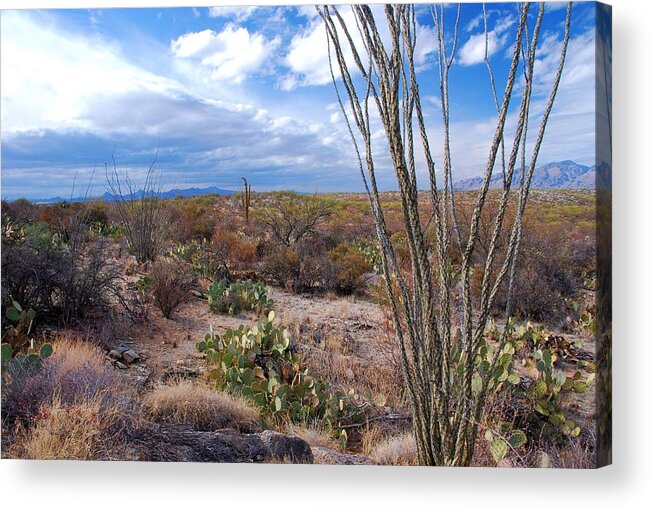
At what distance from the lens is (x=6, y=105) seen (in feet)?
12.4

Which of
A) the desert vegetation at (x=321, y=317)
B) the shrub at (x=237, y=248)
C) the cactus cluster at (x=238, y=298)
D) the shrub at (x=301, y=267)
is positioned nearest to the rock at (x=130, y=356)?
the desert vegetation at (x=321, y=317)

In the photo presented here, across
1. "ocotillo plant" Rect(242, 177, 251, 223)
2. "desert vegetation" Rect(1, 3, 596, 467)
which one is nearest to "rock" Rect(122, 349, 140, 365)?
"desert vegetation" Rect(1, 3, 596, 467)

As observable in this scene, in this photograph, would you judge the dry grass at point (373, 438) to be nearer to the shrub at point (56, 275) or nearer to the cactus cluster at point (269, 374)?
the cactus cluster at point (269, 374)

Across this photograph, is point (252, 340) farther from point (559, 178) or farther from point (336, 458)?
point (559, 178)

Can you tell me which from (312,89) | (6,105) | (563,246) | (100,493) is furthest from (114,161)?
(563,246)

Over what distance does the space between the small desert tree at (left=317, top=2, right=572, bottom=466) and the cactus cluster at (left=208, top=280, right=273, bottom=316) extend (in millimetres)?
1001

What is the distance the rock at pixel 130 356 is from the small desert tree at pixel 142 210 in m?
0.57

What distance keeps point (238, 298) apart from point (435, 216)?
135cm

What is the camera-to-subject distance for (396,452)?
3.49 meters

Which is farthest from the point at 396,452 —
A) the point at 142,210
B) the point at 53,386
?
the point at 142,210

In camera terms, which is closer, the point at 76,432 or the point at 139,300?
the point at 76,432

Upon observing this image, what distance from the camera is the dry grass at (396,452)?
11.3ft

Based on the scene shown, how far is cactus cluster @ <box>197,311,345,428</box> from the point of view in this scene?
3621 mm

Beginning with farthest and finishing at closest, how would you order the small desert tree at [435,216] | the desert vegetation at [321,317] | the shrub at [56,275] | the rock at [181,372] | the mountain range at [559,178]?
the shrub at [56,275], the rock at [181,372], the mountain range at [559,178], the desert vegetation at [321,317], the small desert tree at [435,216]
